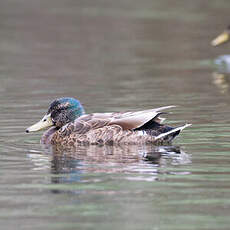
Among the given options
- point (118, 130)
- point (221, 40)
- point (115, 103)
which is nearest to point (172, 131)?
point (118, 130)

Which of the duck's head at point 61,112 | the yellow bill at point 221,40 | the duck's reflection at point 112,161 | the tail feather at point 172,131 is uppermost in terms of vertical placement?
the yellow bill at point 221,40

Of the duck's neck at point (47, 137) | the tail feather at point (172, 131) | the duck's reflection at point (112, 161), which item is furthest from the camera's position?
the duck's neck at point (47, 137)

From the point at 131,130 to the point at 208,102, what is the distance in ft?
12.0

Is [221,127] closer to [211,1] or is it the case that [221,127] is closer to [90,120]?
[90,120]

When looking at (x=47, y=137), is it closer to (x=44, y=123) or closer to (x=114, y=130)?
(x=44, y=123)

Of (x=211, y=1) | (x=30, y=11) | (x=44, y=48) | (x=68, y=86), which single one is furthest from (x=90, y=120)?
(x=211, y=1)

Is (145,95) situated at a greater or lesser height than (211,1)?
lesser

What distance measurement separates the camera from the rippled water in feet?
25.2

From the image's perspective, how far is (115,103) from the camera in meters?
14.6

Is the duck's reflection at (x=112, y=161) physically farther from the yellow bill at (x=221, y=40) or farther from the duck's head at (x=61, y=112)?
the yellow bill at (x=221, y=40)

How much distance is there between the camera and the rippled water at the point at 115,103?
25.2ft

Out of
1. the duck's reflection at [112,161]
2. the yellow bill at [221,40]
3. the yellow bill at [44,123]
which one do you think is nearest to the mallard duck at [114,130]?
the yellow bill at [44,123]

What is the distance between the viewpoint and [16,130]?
12.0 metres

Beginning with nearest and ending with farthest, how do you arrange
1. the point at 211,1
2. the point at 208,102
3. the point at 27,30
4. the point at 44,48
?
the point at 208,102
the point at 44,48
the point at 27,30
the point at 211,1
